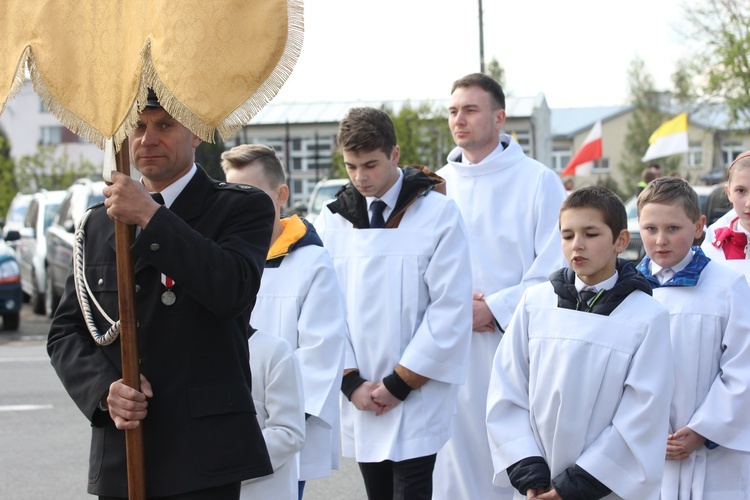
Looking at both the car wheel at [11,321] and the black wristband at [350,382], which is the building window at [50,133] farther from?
the black wristband at [350,382]

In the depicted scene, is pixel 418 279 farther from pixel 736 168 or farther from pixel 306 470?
pixel 736 168

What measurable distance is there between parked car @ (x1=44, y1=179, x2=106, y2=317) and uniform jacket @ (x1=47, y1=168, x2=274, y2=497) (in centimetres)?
1323

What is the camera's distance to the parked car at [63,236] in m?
16.5

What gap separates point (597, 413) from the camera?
393 cm

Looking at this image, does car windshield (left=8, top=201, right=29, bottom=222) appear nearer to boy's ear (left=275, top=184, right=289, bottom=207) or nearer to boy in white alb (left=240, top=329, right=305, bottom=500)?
boy's ear (left=275, top=184, right=289, bottom=207)

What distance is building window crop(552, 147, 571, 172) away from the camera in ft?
304

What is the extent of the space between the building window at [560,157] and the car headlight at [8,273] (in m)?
78.6

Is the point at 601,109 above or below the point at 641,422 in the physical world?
above

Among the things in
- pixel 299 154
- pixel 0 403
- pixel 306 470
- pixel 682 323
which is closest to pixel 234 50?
pixel 306 470

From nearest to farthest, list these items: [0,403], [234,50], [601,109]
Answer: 1. [234,50]
2. [0,403]
3. [601,109]

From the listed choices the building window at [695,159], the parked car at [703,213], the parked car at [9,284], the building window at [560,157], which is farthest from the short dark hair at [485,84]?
the building window at [695,159]

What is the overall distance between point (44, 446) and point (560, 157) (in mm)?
88278

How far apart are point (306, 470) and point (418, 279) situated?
1.08m

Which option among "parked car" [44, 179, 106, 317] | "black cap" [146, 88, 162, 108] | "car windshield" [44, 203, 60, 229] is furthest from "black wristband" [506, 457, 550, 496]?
"car windshield" [44, 203, 60, 229]
